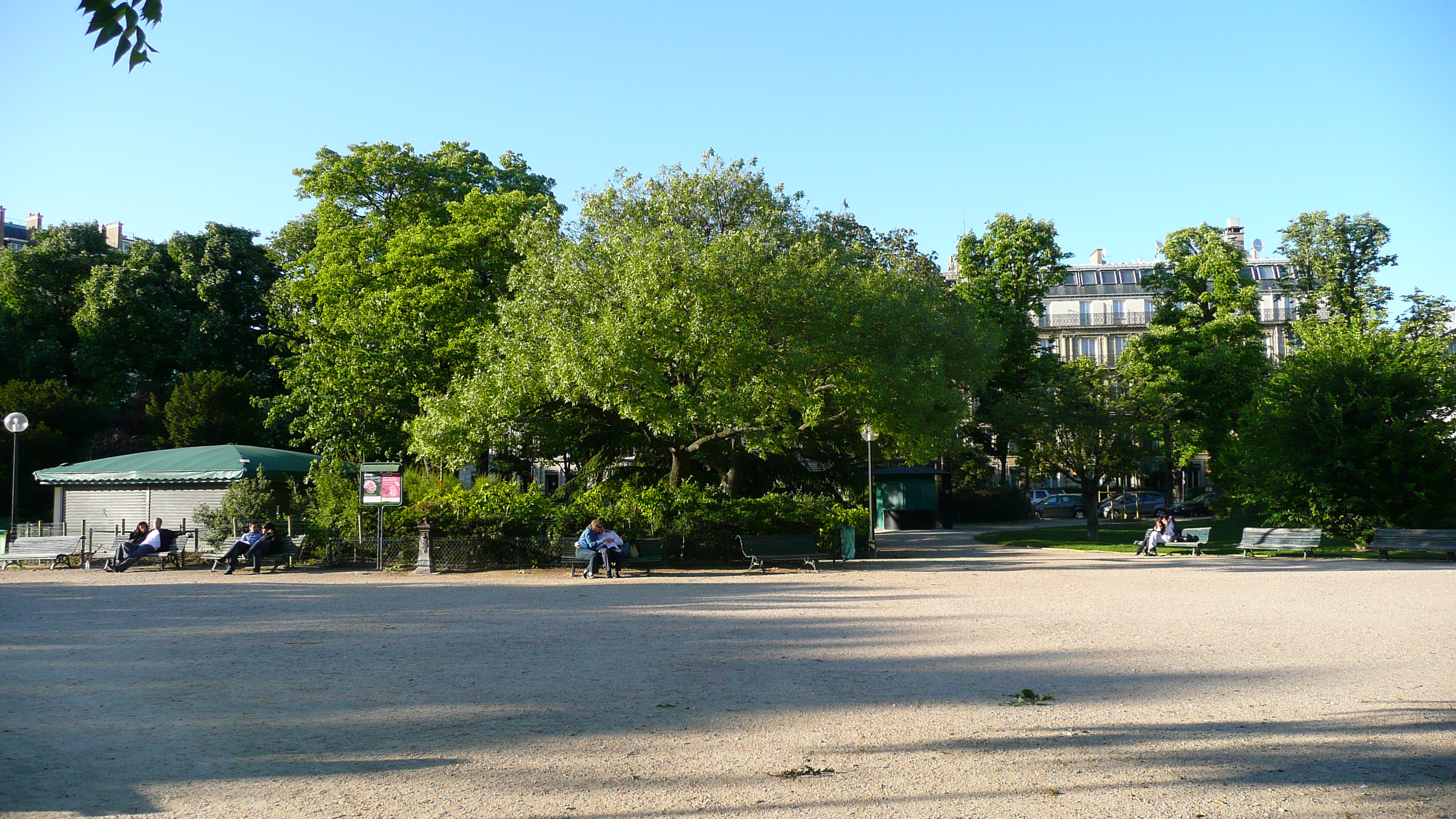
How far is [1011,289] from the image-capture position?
151 ft

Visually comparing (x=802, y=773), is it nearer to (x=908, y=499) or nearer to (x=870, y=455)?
(x=870, y=455)

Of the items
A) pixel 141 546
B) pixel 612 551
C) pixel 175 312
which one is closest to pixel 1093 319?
pixel 175 312

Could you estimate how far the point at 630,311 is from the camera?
2050cm

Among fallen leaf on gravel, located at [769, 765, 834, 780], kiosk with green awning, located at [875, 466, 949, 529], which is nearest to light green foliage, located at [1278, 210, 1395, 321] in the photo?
kiosk with green awning, located at [875, 466, 949, 529]

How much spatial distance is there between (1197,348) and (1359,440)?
60.3 feet

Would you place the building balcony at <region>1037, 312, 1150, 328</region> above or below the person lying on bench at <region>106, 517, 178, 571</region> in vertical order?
above

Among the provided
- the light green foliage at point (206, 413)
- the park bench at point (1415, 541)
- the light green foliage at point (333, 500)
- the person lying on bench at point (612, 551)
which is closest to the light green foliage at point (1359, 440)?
the park bench at point (1415, 541)

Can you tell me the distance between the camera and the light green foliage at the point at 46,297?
43344 millimetres

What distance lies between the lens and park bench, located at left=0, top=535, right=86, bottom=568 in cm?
2377

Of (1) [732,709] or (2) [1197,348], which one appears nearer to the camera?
(1) [732,709]

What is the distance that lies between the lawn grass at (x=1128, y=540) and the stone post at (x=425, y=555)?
16.7 metres

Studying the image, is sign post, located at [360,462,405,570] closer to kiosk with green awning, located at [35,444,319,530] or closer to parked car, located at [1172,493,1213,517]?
kiosk with green awning, located at [35,444,319,530]

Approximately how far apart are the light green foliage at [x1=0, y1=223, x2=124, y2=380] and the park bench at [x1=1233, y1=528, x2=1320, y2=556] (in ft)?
144

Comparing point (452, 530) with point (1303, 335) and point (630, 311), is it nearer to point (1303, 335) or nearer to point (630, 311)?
point (630, 311)
